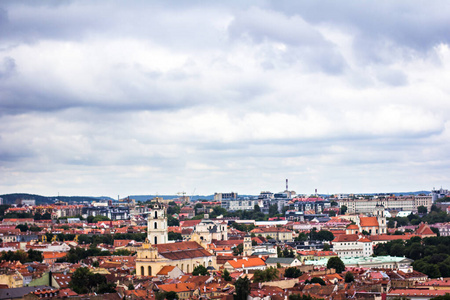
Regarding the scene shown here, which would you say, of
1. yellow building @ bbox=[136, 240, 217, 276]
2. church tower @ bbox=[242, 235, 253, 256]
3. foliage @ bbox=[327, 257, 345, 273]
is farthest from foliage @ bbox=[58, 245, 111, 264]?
foliage @ bbox=[327, 257, 345, 273]

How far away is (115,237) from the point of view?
12050 cm

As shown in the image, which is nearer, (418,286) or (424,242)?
(418,286)

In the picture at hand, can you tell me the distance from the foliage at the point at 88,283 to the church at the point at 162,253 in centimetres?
1165

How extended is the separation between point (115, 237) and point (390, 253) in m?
39.7

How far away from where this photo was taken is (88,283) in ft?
209

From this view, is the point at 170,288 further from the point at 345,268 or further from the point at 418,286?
the point at 345,268

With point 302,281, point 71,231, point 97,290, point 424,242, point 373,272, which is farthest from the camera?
point 71,231

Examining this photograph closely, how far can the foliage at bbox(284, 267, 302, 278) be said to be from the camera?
74.6 meters

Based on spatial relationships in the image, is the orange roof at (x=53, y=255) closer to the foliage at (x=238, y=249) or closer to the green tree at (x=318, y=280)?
the foliage at (x=238, y=249)

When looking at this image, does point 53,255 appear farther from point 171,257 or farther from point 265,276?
point 265,276

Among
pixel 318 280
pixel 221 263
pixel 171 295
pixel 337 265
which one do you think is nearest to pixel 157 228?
pixel 221 263

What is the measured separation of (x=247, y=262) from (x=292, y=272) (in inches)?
347

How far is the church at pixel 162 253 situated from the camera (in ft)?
253

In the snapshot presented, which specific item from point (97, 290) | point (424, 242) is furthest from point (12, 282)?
point (424, 242)
